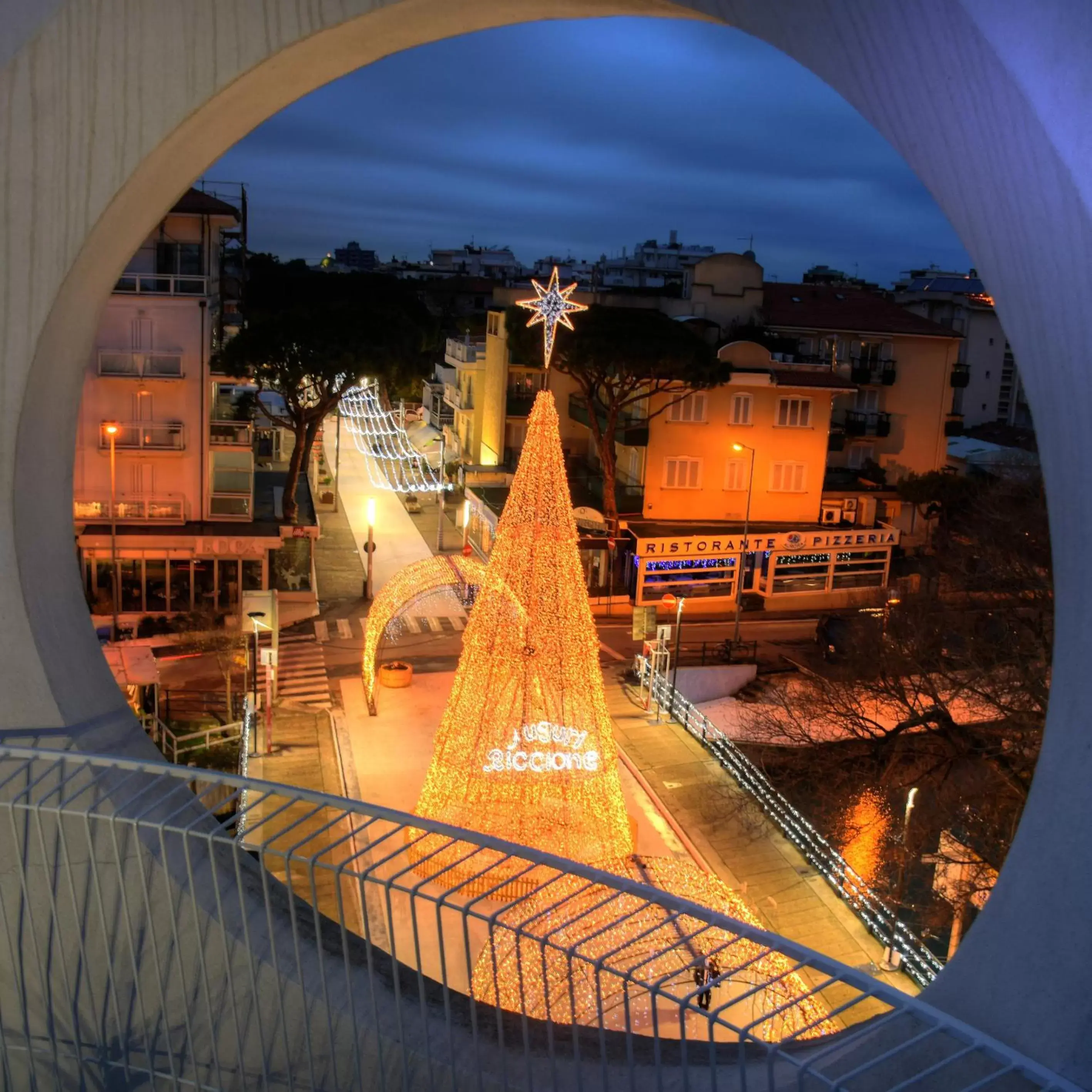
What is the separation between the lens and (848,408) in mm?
26672

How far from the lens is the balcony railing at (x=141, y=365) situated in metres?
17.8

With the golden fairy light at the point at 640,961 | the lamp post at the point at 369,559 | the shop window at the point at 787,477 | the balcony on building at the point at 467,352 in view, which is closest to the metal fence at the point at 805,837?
the golden fairy light at the point at 640,961

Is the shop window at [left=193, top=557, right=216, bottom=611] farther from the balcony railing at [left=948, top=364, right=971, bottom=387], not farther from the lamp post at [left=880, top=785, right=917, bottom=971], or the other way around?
the balcony railing at [left=948, top=364, right=971, bottom=387]

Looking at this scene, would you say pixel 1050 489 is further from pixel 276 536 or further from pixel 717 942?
pixel 276 536

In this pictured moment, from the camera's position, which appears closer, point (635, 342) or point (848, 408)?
point (635, 342)

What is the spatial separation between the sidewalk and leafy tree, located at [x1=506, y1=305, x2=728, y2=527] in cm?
907

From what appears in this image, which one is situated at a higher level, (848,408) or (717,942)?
(848,408)

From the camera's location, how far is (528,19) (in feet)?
8.87

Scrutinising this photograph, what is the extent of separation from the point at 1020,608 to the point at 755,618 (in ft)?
31.4

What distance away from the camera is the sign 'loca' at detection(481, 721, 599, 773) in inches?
356

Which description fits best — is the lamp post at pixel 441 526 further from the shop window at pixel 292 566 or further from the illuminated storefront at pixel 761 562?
the illuminated storefront at pixel 761 562

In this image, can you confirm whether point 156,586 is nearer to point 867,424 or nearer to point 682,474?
point 682,474

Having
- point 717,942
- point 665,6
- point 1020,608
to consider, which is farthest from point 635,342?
point 665,6

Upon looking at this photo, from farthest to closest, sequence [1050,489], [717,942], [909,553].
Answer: [909,553]
[717,942]
[1050,489]
